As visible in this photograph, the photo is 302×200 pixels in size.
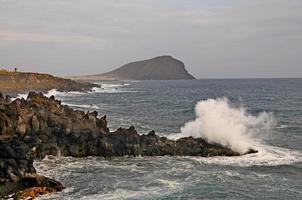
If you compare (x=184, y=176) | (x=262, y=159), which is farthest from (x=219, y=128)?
(x=184, y=176)

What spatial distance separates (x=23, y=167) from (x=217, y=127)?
17.8m

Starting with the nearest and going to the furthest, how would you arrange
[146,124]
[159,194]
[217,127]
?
[159,194] → [217,127] → [146,124]

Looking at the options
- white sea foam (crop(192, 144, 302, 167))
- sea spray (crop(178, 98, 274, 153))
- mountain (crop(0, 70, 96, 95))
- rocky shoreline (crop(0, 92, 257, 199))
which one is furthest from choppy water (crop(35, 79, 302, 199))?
mountain (crop(0, 70, 96, 95))

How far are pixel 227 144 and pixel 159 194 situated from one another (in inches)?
513

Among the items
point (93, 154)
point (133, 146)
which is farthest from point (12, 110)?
point (133, 146)

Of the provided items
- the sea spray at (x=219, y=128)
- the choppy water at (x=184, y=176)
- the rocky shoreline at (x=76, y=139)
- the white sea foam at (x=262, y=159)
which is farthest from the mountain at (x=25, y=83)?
the white sea foam at (x=262, y=159)

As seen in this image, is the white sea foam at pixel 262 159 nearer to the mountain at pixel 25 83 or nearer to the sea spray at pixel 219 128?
the sea spray at pixel 219 128

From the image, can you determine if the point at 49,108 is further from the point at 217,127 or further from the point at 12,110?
the point at 217,127

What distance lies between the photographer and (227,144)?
36.3m

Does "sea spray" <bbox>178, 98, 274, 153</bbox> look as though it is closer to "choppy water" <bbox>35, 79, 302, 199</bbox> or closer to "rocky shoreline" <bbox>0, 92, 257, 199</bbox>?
"rocky shoreline" <bbox>0, 92, 257, 199</bbox>

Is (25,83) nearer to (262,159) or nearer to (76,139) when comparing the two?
(76,139)

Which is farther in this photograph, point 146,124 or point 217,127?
point 146,124

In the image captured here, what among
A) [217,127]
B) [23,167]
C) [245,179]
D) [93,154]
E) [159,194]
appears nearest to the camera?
[159,194]

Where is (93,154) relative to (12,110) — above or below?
below
